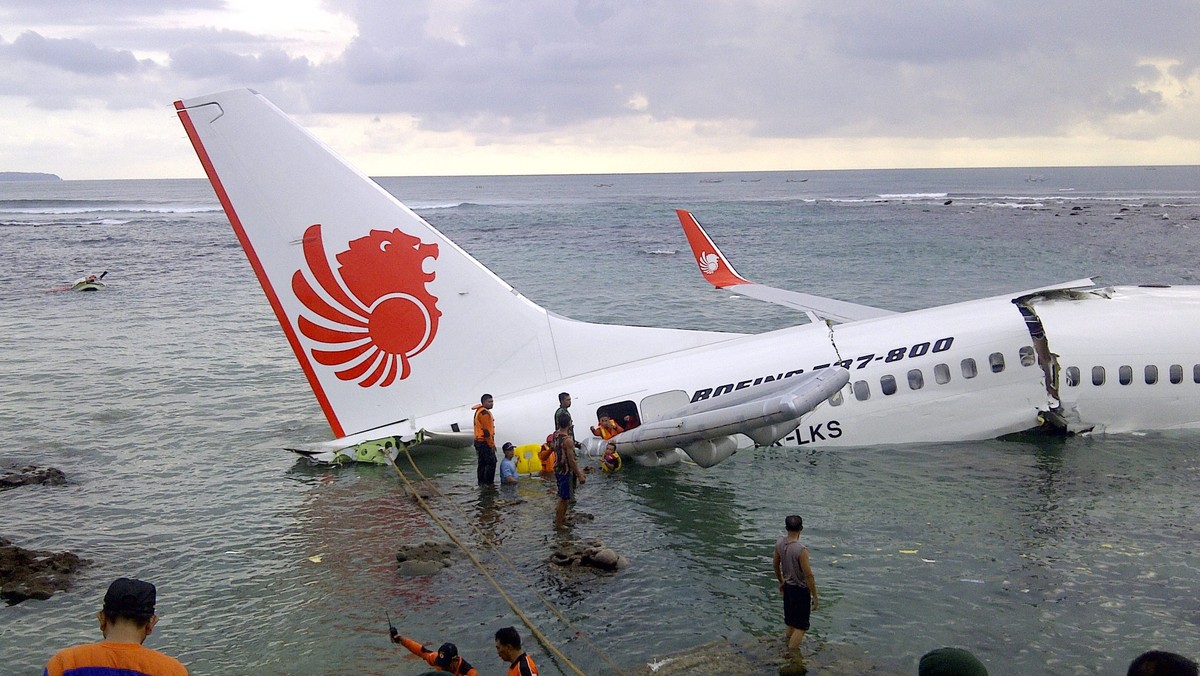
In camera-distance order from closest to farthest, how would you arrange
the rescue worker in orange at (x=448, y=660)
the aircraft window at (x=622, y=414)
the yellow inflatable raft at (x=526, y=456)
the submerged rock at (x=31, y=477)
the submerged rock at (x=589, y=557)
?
the rescue worker in orange at (x=448, y=660) < the submerged rock at (x=589, y=557) < the aircraft window at (x=622, y=414) < the yellow inflatable raft at (x=526, y=456) < the submerged rock at (x=31, y=477)

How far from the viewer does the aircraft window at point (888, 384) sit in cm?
1505

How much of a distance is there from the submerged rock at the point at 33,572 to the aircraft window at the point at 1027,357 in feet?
48.5

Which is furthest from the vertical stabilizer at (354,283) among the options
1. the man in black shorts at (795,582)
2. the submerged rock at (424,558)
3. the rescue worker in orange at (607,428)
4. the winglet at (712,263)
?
the winglet at (712,263)

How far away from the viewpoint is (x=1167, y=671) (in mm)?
4320

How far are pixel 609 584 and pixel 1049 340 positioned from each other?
9010mm

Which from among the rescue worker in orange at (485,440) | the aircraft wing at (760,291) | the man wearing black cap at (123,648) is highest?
the aircraft wing at (760,291)

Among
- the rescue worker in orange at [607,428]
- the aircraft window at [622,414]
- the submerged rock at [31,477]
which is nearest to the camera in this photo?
the rescue worker in orange at [607,428]

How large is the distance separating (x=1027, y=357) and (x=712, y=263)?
36.1 feet

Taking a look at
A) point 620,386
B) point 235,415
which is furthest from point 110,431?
point 620,386

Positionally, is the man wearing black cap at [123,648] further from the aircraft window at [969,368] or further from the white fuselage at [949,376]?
the aircraft window at [969,368]

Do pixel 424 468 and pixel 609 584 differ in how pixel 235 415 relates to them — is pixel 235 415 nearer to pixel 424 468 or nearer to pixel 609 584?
pixel 424 468

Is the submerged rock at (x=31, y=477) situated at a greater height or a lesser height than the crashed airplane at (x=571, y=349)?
lesser

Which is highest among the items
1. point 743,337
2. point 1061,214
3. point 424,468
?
point 1061,214

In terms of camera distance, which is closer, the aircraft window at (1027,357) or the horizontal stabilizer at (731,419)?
the horizontal stabilizer at (731,419)
